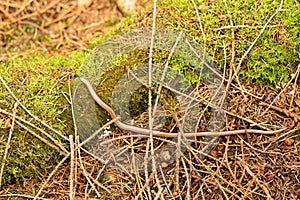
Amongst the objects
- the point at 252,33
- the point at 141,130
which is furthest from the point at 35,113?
the point at 252,33

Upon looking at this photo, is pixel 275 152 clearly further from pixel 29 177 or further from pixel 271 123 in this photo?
pixel 29 177

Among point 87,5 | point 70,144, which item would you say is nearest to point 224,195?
point 70,144

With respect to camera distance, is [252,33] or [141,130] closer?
[141,130]

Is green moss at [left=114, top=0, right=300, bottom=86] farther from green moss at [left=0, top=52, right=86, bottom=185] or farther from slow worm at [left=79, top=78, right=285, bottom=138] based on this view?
green moss at [left=0, top=52, right=86, bottom=185]

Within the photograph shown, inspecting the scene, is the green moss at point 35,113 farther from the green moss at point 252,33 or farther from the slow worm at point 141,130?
the green moss at point 252,33

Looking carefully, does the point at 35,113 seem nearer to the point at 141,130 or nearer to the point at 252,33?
the point at 141,130

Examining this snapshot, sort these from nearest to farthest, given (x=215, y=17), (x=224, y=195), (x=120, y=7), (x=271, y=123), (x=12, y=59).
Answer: (x=224, y=195) → (x=271, y=123) → (x=215, y=17) → (x=12, y=59) → (x=120, y=7)

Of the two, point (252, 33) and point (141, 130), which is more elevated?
point (252, 33)

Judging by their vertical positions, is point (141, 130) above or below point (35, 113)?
below

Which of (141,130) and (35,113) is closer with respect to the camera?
(141,130)

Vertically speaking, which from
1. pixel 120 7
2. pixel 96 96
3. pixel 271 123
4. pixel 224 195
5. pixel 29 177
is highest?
pixel 120 7

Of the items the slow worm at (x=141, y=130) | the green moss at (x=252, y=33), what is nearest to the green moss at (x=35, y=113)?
the slow worm at (x=141, y=130)
